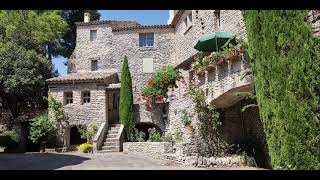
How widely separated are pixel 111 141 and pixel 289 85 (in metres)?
14.3

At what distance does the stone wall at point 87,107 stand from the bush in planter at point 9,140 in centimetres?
298

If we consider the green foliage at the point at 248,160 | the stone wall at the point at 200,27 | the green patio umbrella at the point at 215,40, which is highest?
the stone wall at the point at 200,27

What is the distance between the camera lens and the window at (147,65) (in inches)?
1000

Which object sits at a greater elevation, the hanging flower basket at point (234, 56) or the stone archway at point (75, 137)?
the hanging flower basket at point (234, 56)

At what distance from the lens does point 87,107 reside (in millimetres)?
21922

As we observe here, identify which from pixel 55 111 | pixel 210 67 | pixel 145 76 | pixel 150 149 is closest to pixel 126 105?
pixel 55 111

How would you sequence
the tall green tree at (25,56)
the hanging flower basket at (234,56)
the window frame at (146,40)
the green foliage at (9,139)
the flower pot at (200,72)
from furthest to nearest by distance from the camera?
the window frame at (146,40)
the tall green tree at (25,56)
the green foliage at (9,139)
the flower pot at (200,72)
the hanging flower basket at (234,56)

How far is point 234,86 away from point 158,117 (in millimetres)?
11156

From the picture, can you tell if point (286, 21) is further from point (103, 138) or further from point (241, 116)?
point (103, 138)

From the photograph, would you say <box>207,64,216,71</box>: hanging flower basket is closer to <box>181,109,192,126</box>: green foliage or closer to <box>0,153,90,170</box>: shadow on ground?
<box>181,109,192,126</box>: green foliage

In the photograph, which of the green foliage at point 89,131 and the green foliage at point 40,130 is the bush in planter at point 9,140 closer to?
the green foliage at point 40,130

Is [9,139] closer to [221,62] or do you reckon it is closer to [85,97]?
[85,97]

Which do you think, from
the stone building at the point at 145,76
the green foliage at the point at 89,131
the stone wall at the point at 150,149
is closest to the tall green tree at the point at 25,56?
the stone building at the point at 145,76
